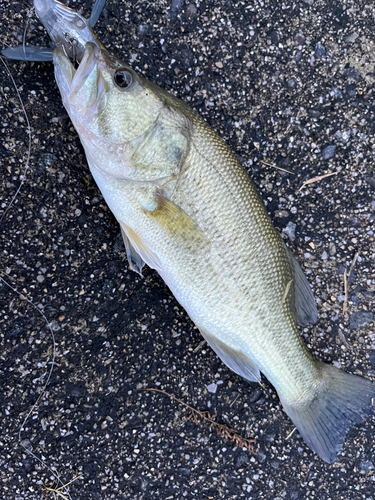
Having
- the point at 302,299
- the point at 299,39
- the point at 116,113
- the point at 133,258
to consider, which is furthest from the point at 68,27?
the point at 302,299

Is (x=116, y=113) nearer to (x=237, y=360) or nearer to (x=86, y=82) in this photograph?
(x=86, y=82)

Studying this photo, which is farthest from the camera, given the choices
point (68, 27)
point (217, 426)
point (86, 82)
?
point (217, 426)

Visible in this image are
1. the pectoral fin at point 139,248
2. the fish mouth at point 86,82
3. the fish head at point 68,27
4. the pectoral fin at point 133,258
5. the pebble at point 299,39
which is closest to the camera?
the fish mouth at point 86,82

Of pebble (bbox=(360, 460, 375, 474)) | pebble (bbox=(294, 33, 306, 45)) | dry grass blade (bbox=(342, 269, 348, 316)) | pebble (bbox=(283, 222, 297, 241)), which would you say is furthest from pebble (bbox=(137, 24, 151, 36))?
pebble (bbox=(360, 460, 375, 474))

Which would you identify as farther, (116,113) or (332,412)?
(332,412)

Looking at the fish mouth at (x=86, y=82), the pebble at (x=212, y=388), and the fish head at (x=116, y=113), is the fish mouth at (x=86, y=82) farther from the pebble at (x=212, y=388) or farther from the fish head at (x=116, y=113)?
the pebble at (x=212, y=388)

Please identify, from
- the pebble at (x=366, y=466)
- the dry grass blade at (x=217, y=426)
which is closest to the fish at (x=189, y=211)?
the dry grass blade at (x=217, y=426)
